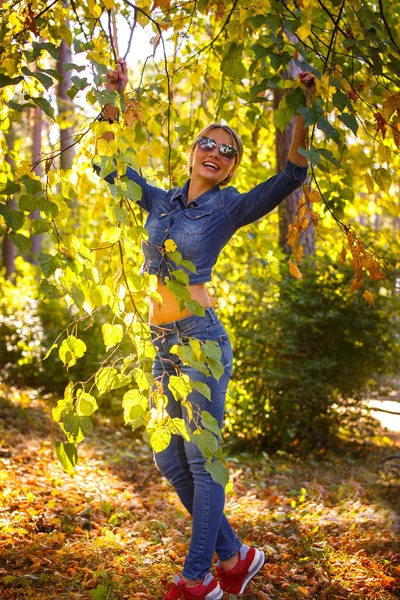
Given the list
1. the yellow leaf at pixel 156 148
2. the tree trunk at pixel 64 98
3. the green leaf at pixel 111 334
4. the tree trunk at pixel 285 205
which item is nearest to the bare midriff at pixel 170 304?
the green leaf at pixel 111 334

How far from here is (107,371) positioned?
1.76 meters

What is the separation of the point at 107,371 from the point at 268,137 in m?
3.04

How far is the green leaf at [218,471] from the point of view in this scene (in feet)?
5.65

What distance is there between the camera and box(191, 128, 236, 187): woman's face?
2.55 metres

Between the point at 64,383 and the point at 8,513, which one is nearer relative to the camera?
the point at 8,513

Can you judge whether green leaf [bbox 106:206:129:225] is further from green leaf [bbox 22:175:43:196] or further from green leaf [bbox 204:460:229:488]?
green leaf [bbox 204:460:229:488]

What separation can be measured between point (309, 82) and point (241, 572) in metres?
1.95

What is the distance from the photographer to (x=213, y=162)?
8.38 ft

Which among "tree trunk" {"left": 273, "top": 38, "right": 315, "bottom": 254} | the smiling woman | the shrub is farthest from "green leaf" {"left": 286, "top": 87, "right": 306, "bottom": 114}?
"tree trunk" {"left": 273, "top": 38, "right": 315, "bottom": 254}

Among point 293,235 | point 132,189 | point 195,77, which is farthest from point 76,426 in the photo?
point 195,77

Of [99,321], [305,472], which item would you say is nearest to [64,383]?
[99,321]

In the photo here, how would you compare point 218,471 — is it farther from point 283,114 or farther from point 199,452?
point 283,114

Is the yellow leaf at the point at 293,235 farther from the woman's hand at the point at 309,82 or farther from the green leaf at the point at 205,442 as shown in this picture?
the green leaf at the point at 205,442

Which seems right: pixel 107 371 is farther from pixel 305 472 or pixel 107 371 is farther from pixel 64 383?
pixel 64 383
